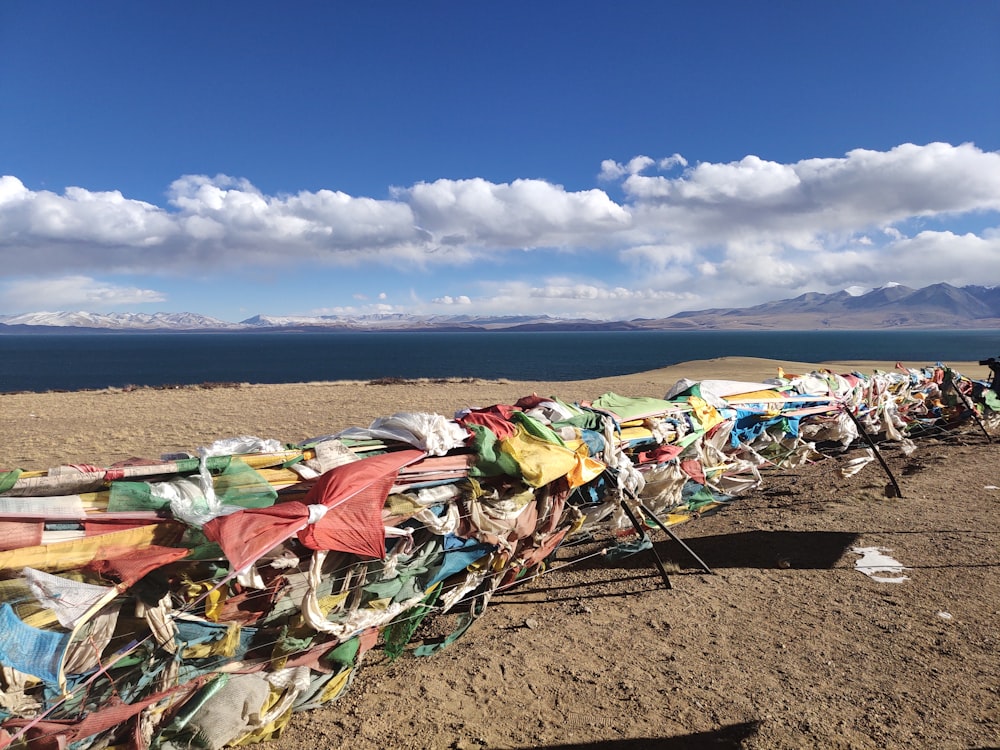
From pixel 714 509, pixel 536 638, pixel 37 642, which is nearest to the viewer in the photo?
pixel 37 642

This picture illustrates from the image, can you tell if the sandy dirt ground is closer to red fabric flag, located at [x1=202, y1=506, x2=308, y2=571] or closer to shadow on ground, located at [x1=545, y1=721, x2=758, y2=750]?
shadow on ground, located at [x1=545, y1=721, x2=758, y2=750]

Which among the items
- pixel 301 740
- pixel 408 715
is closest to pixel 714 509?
pixel 408 715

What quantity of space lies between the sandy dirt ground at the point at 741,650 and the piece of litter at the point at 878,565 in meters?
0.10

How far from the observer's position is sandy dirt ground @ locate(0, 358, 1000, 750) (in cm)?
444

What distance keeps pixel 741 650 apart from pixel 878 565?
301 centimetres

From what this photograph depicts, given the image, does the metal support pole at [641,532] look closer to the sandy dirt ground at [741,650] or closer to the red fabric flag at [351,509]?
the sandy dirt ground at [741,650]

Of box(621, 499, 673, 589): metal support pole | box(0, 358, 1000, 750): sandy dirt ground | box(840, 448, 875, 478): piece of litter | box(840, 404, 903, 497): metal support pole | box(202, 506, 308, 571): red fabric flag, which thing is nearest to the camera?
box(202, 506, 308, 571): red fabric flag

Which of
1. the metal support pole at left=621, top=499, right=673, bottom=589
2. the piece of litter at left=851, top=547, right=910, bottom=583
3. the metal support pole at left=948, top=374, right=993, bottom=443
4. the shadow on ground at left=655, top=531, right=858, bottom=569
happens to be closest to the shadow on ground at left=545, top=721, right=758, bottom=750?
the metal support pole at left=621, top=499, right=673, bottom=589

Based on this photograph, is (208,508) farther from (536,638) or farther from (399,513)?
(536,638)

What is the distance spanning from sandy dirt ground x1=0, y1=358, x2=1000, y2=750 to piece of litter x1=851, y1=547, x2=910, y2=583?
0.10 meters

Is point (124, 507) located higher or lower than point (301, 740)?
higher

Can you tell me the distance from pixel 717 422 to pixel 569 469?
393cm

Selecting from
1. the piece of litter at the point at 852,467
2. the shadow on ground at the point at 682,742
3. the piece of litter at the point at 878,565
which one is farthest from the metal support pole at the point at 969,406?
the shadow on ground at the point at 682,742

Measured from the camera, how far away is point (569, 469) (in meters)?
5.85
